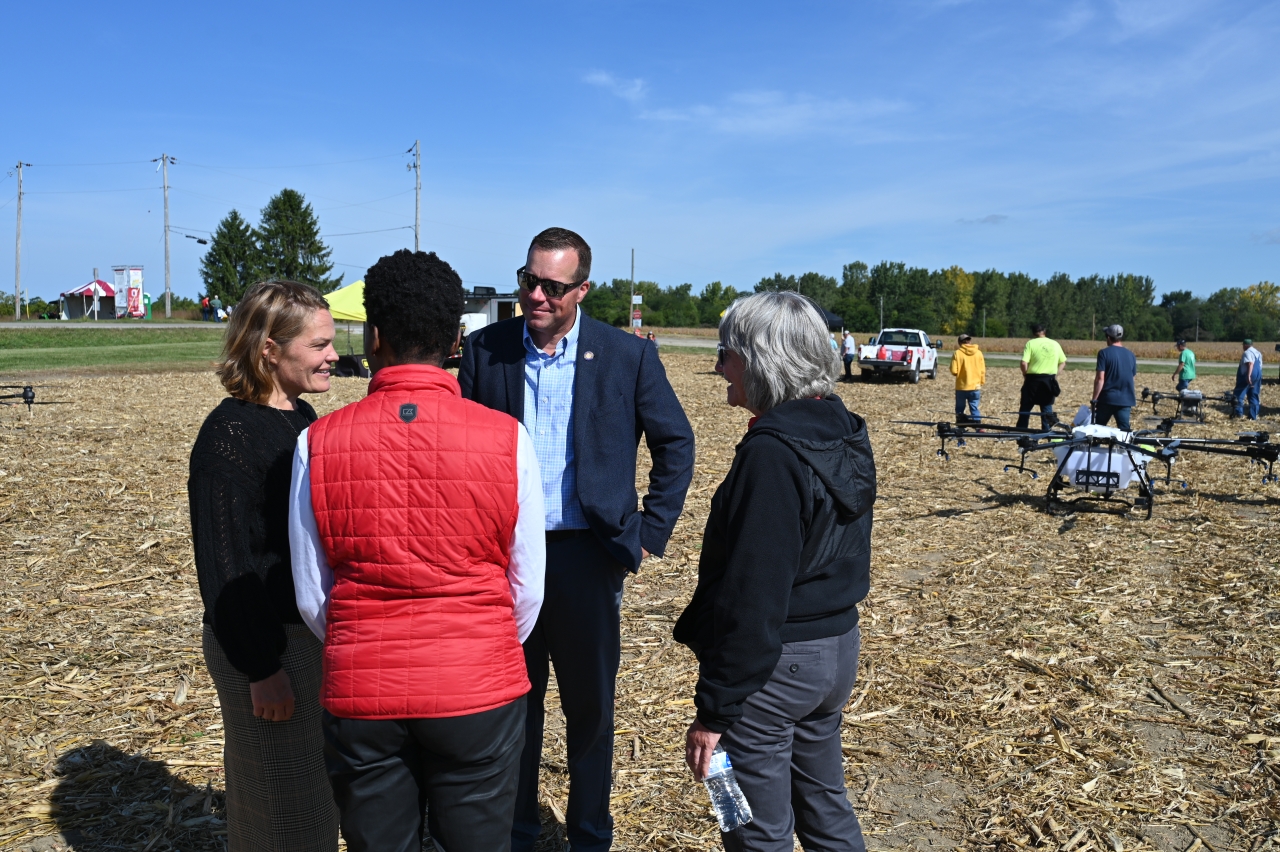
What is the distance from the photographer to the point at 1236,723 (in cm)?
452

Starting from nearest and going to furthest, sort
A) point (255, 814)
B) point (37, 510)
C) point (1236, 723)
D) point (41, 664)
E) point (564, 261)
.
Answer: point (255, 814)
point (564, 261)
point (1236, 723)
point (41, 664)
point (37, 510)

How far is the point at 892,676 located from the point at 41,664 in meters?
4.64

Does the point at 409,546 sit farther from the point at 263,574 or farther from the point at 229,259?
the point at 229,259

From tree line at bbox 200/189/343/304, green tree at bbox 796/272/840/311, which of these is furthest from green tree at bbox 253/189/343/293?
green tree at bbox 796/272/840/311

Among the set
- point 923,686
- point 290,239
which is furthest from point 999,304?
point 923,686

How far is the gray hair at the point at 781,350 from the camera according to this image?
2.42 m

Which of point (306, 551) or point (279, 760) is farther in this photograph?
point (279, 760)

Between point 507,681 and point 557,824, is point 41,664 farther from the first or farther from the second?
point 507,681

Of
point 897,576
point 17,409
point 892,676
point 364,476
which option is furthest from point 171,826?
point 17,409

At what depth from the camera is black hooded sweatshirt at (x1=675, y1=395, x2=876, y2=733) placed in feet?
7.31

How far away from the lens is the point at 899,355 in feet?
98.4

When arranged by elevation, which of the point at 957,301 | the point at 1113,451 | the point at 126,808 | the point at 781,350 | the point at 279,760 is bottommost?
the point at 126,808

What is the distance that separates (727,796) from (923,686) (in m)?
2.98

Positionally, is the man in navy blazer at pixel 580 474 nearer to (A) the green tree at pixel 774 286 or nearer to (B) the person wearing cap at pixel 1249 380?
(A) the green tree at pixel 774 286
